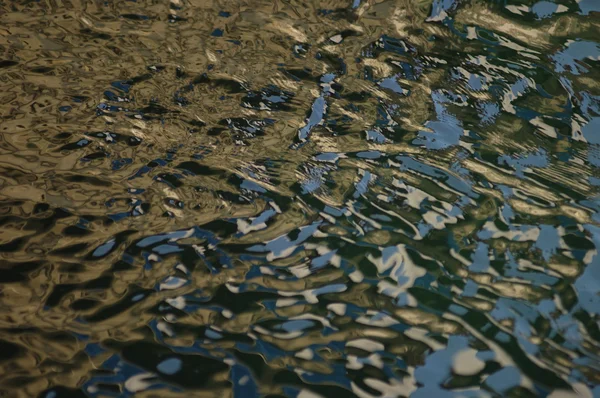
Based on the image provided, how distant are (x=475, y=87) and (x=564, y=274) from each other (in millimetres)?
656

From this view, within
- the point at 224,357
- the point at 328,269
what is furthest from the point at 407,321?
the point at 224,357

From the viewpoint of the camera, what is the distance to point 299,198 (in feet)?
4.19

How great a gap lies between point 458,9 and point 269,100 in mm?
743

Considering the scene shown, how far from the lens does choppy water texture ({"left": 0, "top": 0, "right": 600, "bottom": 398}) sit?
0.95 meters

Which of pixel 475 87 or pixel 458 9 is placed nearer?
pixel 475 87

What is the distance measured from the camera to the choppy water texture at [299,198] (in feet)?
3.12

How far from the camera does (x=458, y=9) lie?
1.95m

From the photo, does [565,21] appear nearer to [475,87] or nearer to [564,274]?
[475,87]

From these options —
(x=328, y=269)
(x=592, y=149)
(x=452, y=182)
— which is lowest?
(x=328, y=269)

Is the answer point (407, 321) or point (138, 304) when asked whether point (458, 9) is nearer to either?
point (407, 321)

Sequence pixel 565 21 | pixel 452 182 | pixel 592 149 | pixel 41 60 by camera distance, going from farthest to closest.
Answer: pixel 565 21 < pixel 41 60 < pixel 592 149 < pixel 452 182

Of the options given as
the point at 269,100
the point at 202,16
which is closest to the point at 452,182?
the point at 269,100

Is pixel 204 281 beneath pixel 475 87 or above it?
beneath

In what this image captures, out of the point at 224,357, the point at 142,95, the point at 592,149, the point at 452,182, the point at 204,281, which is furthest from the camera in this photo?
the point at 142,95
